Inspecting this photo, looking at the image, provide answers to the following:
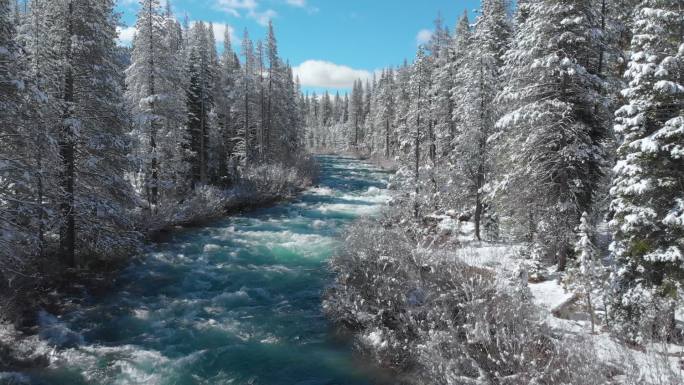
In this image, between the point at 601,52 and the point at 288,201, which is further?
the point at 288,201

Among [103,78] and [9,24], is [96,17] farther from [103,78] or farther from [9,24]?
[9,24]

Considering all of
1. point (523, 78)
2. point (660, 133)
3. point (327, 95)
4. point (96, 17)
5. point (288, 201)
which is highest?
point (327, 95)

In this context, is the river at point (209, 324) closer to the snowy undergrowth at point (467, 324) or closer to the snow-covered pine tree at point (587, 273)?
the snowy undergrowth at point (467, 324)

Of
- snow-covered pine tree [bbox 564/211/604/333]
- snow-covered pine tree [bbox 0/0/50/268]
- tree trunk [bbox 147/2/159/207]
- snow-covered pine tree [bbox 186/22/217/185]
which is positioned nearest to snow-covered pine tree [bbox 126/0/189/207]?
tree trunk [bbox 147/2/159/207]

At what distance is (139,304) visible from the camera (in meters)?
13.9

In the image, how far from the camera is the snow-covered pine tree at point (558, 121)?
13867mm

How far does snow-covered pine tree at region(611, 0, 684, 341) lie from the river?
21.9 feet

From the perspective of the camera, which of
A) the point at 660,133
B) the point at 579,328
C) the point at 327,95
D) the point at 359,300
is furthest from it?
the point at 327,95

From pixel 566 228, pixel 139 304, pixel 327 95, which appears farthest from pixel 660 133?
pixel 327 95

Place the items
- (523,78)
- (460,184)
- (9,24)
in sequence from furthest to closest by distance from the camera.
A: (460,184), (523,78), (9,24)

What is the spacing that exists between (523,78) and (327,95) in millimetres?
132287

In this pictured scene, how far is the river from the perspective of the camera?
9.83 m

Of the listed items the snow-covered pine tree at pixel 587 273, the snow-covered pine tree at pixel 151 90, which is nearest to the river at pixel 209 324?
the snow-covered pine tree at pixel 151 90

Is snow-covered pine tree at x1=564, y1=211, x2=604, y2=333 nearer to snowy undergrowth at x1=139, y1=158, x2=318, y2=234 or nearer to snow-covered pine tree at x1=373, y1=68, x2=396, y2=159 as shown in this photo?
snowy undergrowth at x1=139, y1=158, x2=318, y2=234
